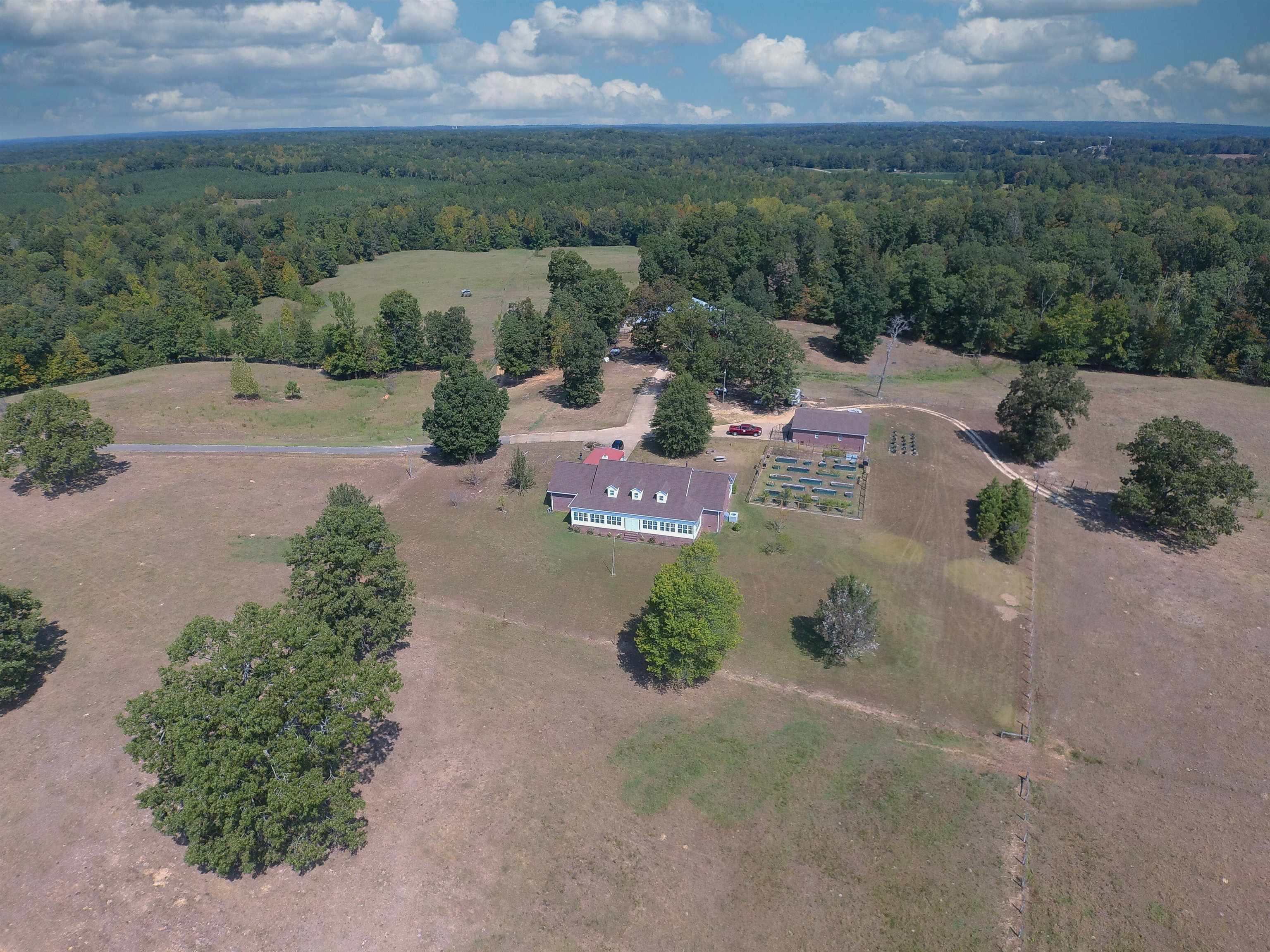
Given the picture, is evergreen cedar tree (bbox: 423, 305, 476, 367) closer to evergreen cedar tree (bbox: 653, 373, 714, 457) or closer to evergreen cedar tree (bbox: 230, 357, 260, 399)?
evergreen cedar tree (bbox: 230, 357, 260, 399)

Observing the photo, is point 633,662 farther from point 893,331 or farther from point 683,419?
point 893,331

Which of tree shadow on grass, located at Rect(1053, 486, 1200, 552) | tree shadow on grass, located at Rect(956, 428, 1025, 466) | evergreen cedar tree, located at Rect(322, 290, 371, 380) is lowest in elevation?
tree shadow on grass, located at Rect(1053, 486, 1200, 552)

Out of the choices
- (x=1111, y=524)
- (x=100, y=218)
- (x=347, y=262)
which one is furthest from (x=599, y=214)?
(x=1111, y=524)

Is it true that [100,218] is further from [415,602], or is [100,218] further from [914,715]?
[914,715]

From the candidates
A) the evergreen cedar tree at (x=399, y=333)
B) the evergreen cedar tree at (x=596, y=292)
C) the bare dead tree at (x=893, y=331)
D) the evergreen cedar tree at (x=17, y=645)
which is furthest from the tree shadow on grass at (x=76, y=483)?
the bare dead tree at (x=893, y=331)

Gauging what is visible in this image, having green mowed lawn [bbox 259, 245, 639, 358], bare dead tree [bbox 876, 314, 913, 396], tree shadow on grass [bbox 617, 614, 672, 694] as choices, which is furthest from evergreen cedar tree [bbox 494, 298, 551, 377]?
tree shadow on grass [bbox 617, 614, 672, 694]

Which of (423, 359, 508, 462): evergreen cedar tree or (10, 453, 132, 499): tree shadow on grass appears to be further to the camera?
(423, 359, 508, 462): evergreen cedar tree
